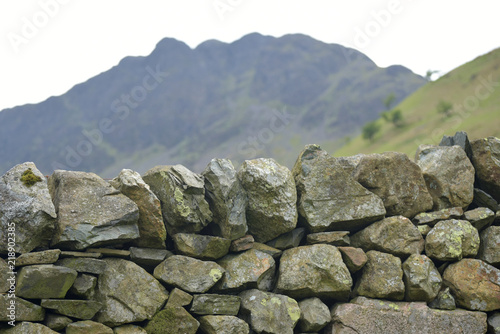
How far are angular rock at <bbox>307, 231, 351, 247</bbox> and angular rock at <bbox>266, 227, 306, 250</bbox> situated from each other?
0.19 meters

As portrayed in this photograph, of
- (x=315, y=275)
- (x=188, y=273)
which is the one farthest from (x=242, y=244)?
(x=315, y=275)

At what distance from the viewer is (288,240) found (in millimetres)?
7430

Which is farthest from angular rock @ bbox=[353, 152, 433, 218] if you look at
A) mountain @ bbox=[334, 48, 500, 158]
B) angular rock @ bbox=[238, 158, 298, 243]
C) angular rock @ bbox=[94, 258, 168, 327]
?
mountain @ bbox=[334, 48, 500, 158]

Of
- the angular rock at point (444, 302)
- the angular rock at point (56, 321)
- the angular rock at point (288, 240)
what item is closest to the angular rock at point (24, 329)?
the angular rock at point (56, 321)

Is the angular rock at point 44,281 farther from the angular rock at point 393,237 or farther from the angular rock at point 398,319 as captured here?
the angular rock at point 393,237

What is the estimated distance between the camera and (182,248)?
6613 millimetres

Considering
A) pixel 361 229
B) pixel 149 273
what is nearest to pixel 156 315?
pixel 149 273

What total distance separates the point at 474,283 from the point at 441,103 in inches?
4557

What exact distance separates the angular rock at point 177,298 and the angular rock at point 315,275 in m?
1.62

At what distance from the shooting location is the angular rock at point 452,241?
7.42 meters

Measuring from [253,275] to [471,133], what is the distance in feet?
210

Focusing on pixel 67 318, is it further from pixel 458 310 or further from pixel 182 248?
pixel 458 310

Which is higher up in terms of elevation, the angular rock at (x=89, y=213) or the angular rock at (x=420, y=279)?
the angular rock at (x=89, y=213)

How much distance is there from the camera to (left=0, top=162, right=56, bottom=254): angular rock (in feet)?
18.5
